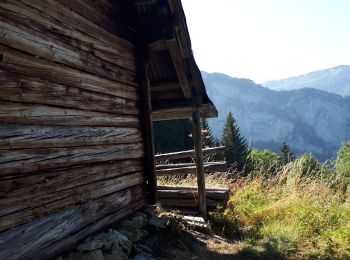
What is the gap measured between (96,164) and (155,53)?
2.92 metres

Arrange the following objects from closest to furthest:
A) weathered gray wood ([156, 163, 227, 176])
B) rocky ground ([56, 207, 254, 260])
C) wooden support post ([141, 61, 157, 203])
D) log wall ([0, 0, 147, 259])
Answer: log wall ([0, 0, 147, 259])
rocky ground ([56, 207, 254, 260])
wooden support post ([141, 61, 157, 203])
weathered gray wood ([156, 163, 227, 176])

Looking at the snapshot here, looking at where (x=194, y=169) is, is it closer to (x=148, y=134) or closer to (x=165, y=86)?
(x=165, y=86)

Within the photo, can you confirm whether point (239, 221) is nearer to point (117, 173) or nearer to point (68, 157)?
point (117, 173)

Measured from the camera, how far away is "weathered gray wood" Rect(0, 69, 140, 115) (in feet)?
11.1

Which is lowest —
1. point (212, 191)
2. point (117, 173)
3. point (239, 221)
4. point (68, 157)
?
Result: point (239, 221)

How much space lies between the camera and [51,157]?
385 centimetres

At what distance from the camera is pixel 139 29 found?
6059 millimetres

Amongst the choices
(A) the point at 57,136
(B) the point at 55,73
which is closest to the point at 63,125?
(A) the point at 57,136

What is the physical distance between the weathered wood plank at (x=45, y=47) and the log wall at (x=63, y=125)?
0.03 feet

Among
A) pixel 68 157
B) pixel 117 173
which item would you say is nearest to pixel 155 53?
pixel 117 173

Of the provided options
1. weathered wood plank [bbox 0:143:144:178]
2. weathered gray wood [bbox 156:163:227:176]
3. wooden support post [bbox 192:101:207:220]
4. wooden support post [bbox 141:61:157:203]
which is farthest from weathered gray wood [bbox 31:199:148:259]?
weathered gray wood [bbox 156:163:227:176]

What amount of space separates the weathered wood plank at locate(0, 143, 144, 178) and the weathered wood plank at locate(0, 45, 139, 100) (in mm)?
720

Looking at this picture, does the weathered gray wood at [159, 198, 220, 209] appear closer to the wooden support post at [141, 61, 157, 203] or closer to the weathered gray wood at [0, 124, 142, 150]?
the wooden support post at [141, 61, 157, 203]

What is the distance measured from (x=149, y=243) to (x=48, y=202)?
6.89 feet
